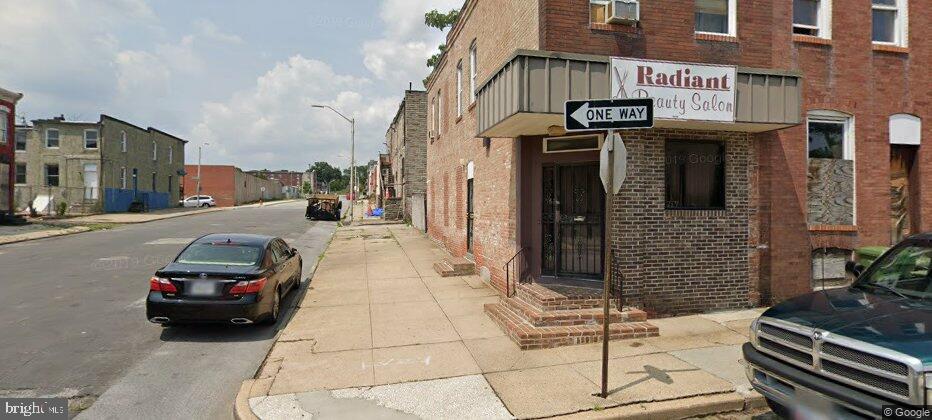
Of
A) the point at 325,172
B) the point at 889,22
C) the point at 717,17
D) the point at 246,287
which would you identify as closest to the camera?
A: the point at 246,287

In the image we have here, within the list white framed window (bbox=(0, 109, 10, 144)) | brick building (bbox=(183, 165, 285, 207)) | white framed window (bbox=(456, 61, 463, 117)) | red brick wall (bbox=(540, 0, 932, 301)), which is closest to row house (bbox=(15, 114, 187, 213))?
white framed window (bbox=(0, 109, 10, 144))

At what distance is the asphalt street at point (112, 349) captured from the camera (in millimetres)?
5320

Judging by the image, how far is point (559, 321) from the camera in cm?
711

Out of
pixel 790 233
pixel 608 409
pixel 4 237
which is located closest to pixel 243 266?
pixel 608 409

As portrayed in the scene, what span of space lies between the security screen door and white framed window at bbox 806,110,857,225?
423cm

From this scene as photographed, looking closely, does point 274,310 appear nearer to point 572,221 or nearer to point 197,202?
point 572,221

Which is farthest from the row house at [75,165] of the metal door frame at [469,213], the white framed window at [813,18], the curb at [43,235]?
the white framed window at [813,18]

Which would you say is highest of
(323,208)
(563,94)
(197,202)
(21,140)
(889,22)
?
(21,140)

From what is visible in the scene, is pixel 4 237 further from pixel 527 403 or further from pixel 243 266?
pixel 527 403

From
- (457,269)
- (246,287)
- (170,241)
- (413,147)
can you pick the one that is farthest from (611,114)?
(413,147)

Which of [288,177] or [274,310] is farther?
[288,177]

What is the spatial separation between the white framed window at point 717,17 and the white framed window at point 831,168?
232 centimetres

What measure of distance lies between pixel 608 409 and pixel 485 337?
2.63m

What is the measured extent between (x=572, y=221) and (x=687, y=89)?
8.93ft
